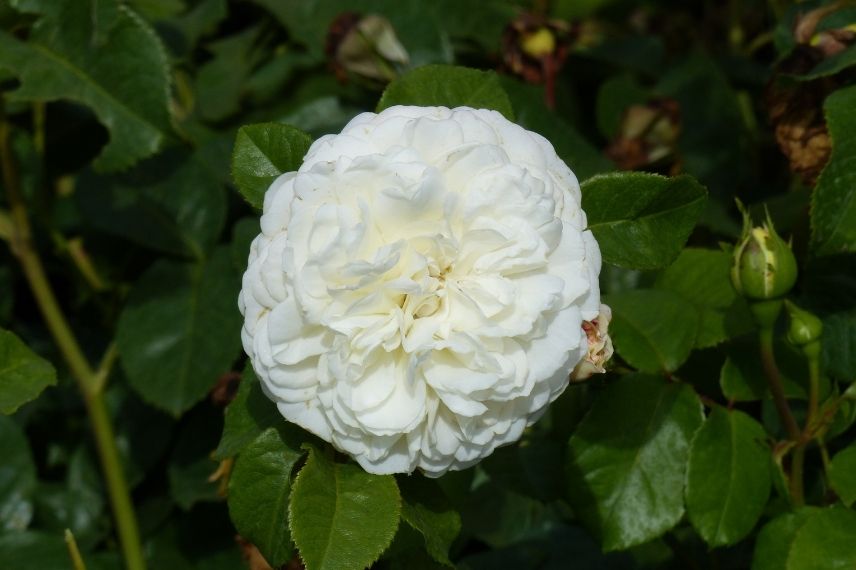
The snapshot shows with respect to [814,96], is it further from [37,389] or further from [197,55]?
[197,55]

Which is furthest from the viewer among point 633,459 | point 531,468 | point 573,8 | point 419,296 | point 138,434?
point 573,8

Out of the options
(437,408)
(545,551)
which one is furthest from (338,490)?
(545,551)

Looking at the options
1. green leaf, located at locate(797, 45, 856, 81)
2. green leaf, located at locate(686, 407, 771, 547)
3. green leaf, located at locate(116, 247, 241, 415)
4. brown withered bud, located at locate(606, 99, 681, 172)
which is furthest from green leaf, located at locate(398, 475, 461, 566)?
brown withered bud, located at locate(606, 99, 681, 172)

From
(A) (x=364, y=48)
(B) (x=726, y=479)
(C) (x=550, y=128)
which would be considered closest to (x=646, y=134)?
(C) (x=550, y=128)

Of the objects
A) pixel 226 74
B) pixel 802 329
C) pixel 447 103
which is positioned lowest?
pixel 226 74

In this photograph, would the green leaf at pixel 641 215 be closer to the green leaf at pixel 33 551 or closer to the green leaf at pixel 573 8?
the green leaf at pixel 33 551

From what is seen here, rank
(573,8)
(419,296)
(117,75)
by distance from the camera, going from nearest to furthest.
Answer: (419,296) < (117,75) < (573,8)

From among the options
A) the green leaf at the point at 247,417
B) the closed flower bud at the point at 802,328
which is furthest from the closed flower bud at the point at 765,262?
→ the green leaf at the point at 247,417

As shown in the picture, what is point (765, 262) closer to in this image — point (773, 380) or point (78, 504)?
point (773, 380)
